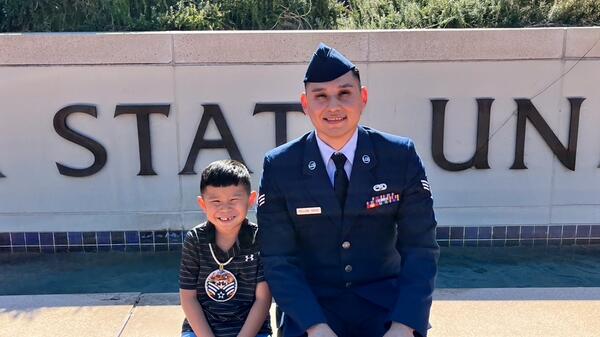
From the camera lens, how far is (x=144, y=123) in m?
5.02

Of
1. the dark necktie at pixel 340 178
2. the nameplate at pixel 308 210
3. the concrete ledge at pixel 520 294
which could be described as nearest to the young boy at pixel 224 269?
the nameplate at pixel 308 210

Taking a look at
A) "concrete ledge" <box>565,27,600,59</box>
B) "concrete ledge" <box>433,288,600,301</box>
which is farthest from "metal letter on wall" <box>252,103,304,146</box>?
"concrete ledge" <box>565,27,600,59</box>

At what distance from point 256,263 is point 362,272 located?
450 mm

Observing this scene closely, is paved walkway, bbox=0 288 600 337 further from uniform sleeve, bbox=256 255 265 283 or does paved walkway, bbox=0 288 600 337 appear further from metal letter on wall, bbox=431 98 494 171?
metal letter on wall, bbox=431 98 494 171

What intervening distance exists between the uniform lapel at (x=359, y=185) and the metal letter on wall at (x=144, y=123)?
9.12 ft

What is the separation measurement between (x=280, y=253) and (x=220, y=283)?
336 mm

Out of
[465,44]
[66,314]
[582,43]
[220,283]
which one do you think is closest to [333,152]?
[220,283]

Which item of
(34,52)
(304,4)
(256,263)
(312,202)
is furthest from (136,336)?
(304,4)

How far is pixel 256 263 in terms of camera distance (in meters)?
2.71

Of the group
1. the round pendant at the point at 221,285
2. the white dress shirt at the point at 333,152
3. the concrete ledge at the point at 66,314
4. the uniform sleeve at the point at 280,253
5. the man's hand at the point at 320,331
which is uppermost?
the white dress shirt at the point at 333,152

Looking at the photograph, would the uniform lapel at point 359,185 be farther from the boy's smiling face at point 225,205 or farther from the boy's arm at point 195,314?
the boy's arm at point 195,314

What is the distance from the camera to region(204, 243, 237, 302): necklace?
270 centimetres

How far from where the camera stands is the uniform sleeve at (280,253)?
245 cm

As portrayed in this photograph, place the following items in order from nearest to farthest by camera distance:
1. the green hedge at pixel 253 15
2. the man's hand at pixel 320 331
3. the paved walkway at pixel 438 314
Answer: the man's hand at pixel 320 331
the paved walkway at pixel 438 314
the green hedge at pixel 253 15
